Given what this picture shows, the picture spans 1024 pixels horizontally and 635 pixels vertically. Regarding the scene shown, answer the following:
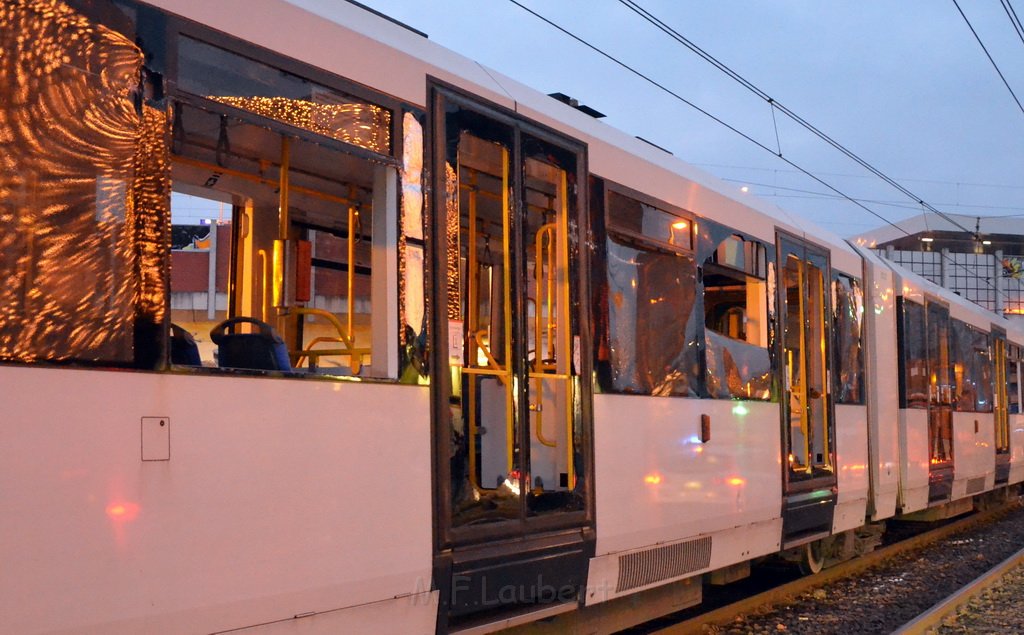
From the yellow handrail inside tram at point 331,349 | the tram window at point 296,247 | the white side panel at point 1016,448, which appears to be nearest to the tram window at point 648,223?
the tram window at point 296,247

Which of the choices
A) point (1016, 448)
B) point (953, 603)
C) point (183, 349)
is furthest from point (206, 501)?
point (1016, 448)

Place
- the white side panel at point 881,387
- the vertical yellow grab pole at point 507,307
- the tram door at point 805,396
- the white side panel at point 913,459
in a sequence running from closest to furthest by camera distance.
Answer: the vertical yellow grab pole at point 507,307, the tram door at point 805,396, the white side panel at point 881,387, the white side panel at point 913,459

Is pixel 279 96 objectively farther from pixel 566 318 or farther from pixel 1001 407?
pixel 1001 407

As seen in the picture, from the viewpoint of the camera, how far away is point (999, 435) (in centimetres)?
1686

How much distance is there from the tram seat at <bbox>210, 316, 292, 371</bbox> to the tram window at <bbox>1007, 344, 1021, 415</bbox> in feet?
53.2

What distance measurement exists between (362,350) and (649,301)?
2.28 metres

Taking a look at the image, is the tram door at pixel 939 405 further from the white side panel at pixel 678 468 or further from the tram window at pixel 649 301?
the tram window at pixel 649 301

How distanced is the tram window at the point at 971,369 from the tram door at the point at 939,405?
0.45m

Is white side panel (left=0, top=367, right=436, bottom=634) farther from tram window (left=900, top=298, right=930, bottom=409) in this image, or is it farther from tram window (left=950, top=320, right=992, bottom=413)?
tram window (left=950, top=320, right=992, bottom=413)

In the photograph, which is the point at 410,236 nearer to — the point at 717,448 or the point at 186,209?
the point at 186,209

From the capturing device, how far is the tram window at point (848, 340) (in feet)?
32.8

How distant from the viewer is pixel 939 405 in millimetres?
13180

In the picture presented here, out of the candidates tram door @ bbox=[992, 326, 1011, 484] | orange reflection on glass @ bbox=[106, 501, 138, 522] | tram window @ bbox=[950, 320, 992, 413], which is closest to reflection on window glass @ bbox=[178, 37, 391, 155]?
orange reflection on glass @ bbox=[106, 501, 138, 522]

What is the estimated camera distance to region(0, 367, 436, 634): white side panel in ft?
10.1
